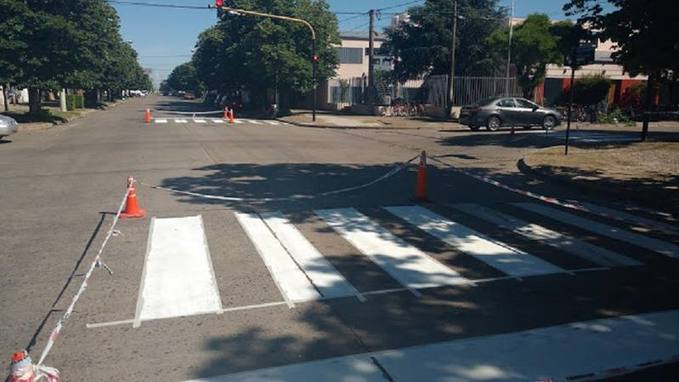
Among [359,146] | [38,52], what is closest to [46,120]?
[38,52]

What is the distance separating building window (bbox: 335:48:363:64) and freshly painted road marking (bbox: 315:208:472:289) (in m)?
57.0

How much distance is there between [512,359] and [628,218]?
19.7ft

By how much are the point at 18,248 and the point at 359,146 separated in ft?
47.3

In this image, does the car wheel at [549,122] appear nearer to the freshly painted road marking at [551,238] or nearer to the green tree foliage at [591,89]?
the green tree foliage at [591,89]

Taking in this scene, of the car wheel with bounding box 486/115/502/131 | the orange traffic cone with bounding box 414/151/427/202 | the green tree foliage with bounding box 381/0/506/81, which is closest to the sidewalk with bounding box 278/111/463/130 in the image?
the car wheel with bounding box 486/115/502/131

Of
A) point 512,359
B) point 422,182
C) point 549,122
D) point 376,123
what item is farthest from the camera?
point 376,123

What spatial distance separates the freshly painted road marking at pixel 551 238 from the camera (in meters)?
6.87

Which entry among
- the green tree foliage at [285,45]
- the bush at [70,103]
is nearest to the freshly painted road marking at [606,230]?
the green tree foliage at [285,45]

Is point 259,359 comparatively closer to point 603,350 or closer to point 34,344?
point 34,344

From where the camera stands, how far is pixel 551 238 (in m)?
7.79

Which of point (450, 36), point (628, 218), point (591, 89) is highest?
point (450, 36)

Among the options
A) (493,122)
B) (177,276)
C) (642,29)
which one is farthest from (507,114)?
(177,276)

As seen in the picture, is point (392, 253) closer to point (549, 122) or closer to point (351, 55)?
point (549, 122)

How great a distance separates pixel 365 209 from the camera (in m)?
9.50
